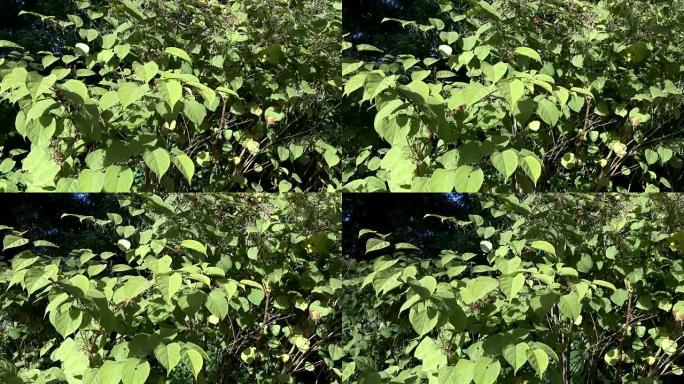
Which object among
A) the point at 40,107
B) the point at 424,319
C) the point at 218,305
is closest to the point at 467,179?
the point at 424,319

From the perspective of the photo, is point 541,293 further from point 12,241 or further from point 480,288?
point 12,241

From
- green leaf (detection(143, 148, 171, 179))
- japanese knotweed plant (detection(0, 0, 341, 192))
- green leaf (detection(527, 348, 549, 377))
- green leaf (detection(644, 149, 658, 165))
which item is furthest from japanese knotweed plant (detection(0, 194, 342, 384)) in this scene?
green leaf (detection(644, 149, 658, 165))

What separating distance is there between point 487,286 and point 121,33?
1.54 meters

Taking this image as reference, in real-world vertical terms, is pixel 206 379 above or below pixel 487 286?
below

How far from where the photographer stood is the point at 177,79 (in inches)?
84.9

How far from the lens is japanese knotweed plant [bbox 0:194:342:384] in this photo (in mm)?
2318

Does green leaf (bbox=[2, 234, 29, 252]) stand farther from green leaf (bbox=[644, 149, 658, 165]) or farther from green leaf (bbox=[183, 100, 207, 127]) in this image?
green leaf (bbox=[644, 149, 658, 165])

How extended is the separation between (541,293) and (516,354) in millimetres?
201

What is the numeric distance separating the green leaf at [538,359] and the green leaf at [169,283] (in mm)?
996

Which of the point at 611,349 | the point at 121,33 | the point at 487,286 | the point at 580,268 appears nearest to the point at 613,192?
the point at 580,268

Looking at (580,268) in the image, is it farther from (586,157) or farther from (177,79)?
(177,79)

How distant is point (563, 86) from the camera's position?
2822mm

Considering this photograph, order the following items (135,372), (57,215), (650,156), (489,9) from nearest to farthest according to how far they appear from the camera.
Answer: (135,372) → (489,9) → (57,215) → (650,156)

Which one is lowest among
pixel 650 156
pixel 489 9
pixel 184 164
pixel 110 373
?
pixel 110 373
